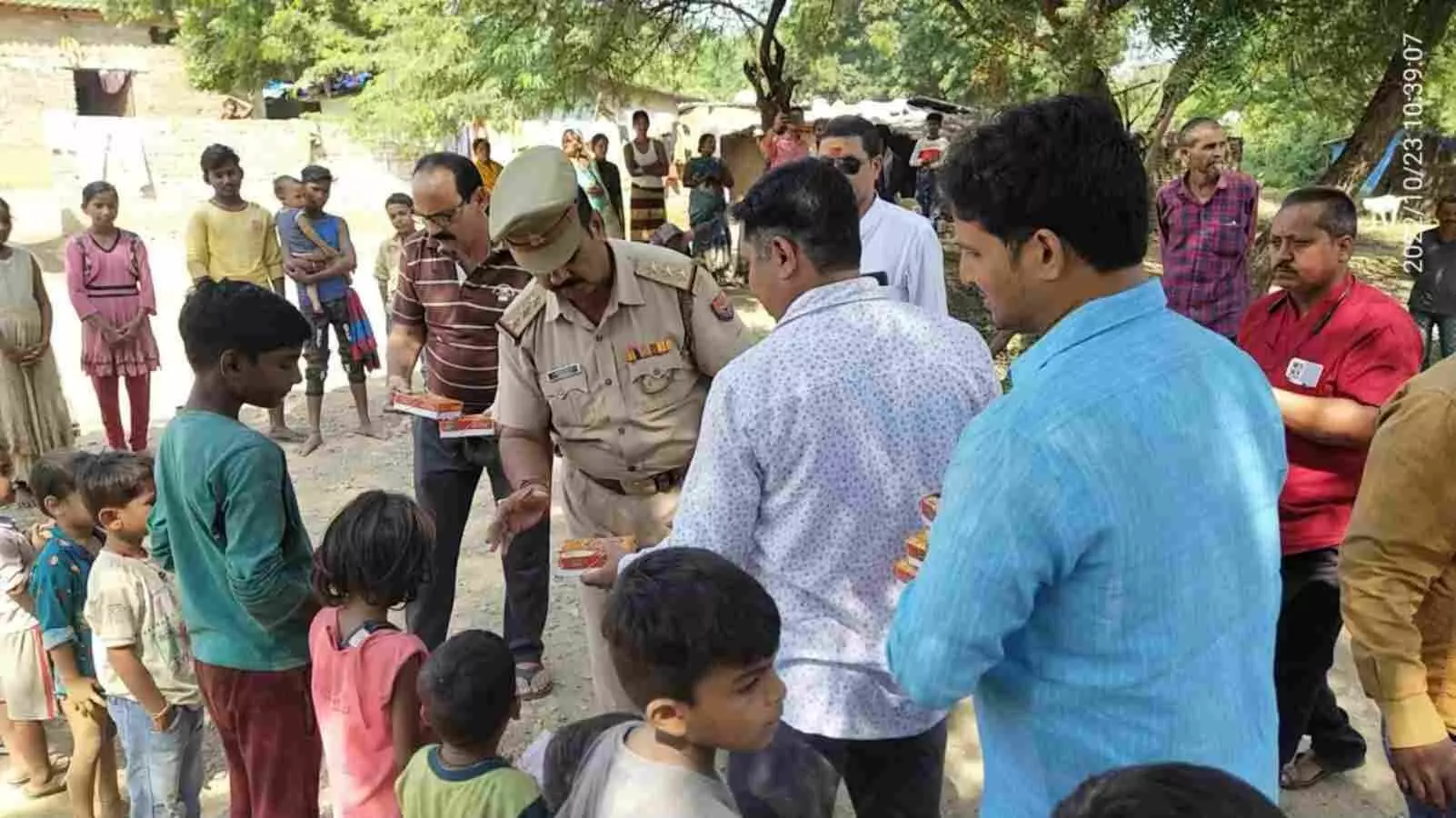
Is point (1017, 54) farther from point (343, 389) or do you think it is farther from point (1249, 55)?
point (343, 389)

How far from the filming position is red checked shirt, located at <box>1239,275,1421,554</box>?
2.66m

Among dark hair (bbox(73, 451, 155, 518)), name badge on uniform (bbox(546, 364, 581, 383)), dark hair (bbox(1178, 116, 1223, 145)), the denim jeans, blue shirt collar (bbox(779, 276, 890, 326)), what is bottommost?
the denim jeans

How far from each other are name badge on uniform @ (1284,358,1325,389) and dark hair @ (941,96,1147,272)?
1757 mm

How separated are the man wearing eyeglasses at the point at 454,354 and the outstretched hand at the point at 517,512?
893 millimetres

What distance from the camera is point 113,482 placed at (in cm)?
265

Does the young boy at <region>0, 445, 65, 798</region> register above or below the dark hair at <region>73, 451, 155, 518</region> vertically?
below

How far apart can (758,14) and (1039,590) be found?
1233 cm

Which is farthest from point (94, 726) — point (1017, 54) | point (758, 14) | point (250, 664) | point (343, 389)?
point (758, 14)

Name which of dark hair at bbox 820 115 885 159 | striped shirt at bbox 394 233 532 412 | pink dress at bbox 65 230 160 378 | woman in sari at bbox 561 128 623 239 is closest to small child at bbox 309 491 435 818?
striped shirt at bbox 394 233 532 412

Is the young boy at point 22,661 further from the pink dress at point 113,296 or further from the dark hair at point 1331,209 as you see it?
the dark hair at point 1331,209

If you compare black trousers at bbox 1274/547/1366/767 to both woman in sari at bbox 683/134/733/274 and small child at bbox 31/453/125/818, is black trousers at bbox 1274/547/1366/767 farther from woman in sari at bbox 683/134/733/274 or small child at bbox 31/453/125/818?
woman in sari at bbox 683/134/733/274

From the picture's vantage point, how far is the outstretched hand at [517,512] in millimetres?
2697

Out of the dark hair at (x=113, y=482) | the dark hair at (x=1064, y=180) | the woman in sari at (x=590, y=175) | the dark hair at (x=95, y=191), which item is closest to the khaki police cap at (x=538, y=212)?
the dark hair at (x=113, y=482)

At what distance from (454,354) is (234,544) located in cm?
156
